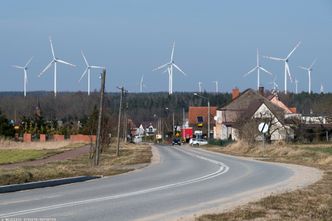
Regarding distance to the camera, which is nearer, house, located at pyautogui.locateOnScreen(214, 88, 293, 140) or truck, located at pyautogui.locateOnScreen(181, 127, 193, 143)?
house, located at pyautogui.locateOnScreen(214, 88, 293, 140)

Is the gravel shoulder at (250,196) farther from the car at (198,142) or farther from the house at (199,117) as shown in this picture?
the house at (199,117)

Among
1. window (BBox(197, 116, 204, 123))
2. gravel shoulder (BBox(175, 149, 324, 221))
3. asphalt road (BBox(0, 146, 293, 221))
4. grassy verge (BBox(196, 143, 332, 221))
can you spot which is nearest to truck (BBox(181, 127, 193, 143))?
window (BBox(197, 116, 204, 123))

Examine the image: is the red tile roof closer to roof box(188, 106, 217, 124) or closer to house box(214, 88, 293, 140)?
roof box(188, 106, 217, 124)

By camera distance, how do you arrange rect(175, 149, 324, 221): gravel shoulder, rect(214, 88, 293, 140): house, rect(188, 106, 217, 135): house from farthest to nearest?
rect(188, 106, 217, 135): house → rect(214, 88, 293, 140): house → rect(175, 149, 324, 221): gravel shoulder

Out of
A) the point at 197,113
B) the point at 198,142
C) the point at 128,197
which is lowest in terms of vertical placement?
the point at 128,197

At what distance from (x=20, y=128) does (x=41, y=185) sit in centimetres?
9947

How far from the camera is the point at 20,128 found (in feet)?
389

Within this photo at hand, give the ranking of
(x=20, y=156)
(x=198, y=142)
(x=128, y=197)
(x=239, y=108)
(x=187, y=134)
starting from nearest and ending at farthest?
(x=128, y=197)
(x=20, y=156)
(x=198, y=142)
(x=239, y=108)
(x=187, y=134)

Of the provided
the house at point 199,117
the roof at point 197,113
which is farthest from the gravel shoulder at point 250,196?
the roof at point 197,113

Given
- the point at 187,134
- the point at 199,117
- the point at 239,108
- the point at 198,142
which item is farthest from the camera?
the point at 199,117

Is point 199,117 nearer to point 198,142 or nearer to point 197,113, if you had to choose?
point 197,113

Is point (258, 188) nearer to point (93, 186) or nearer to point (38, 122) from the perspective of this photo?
point (93, 186)

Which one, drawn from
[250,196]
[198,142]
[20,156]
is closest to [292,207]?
[250,196]

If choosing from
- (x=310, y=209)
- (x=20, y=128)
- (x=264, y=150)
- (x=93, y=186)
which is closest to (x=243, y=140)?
(x=264, y=150)
